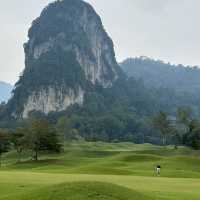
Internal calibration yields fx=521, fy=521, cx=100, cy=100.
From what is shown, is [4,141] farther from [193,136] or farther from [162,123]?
[193,136]

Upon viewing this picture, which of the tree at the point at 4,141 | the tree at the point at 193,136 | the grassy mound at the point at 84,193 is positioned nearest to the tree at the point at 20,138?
the tree at the point at 4,141

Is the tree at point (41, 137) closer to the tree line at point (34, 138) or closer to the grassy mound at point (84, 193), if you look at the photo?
the tree line at point (34, 138)

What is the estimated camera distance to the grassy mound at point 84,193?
17.1 m

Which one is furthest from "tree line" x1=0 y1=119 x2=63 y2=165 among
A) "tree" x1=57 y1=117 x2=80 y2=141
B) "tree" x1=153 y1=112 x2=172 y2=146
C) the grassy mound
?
the grassy mound

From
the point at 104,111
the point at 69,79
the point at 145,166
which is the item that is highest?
the point at 69,79

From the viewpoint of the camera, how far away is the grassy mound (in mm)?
17109

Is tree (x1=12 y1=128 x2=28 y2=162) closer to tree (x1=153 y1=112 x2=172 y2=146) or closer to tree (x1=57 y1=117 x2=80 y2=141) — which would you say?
tree (x1=153 y1=112 x2=172 y2=146)

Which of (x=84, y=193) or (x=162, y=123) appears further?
(x=162, y=123)

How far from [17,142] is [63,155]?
10883 millimetres

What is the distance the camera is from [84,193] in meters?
17.3

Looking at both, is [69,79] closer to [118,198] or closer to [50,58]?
[50,58]

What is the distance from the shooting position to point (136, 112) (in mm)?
188750

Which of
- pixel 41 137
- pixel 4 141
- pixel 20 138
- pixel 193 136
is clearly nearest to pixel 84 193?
pixel 41 137

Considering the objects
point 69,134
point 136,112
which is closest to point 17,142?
point 69,134
